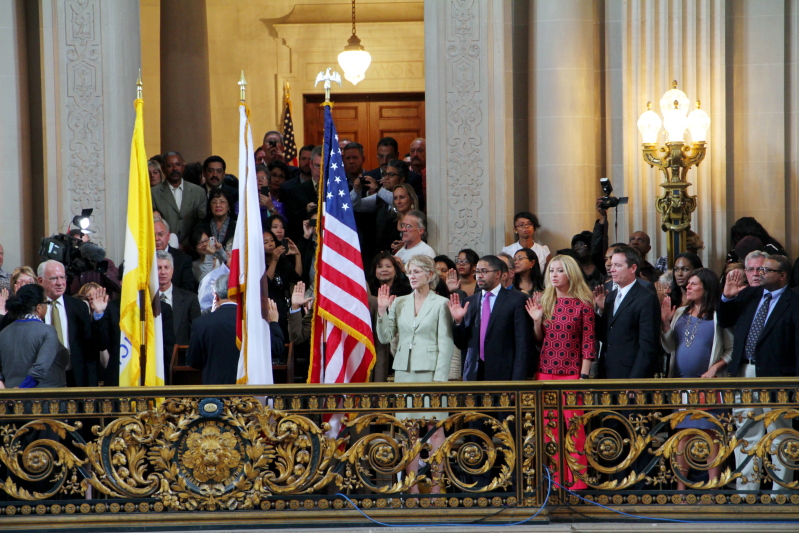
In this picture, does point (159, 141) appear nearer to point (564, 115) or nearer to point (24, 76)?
point (24, 76)

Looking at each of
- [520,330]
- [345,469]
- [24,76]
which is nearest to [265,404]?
[345,469]

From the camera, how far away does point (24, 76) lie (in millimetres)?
12641

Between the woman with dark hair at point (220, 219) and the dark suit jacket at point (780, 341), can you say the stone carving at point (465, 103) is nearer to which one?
the woman with dark hair at point (220, 219)

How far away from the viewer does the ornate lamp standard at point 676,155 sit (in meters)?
10.9

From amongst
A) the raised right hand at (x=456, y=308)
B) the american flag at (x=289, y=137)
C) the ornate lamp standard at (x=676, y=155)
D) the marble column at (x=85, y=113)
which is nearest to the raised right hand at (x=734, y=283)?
the raised right hand at (x=456, y=308)

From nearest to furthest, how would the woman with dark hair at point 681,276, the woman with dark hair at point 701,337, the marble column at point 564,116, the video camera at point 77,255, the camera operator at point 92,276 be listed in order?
the woman with dark hair at point 701,337 → the woman with dark hair at point 681,276 → the camera operator at point 92,276 → the video camera at point 77,255 → the marble column at point 564,116

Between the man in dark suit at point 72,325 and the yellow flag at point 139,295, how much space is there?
584 mm

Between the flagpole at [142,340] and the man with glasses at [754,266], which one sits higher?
the man with glasses at [754,266]

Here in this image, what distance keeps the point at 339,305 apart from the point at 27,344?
219cm

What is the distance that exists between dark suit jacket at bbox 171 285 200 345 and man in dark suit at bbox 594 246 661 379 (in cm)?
345

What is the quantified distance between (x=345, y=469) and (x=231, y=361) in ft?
5.27

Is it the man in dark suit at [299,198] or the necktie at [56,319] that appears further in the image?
the man in dark suit at [299,198]

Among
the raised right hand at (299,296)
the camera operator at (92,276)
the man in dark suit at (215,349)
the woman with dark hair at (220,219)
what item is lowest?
the man in dark suit at (215,349)

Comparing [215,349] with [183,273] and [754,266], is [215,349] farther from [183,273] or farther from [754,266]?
[754,266]
